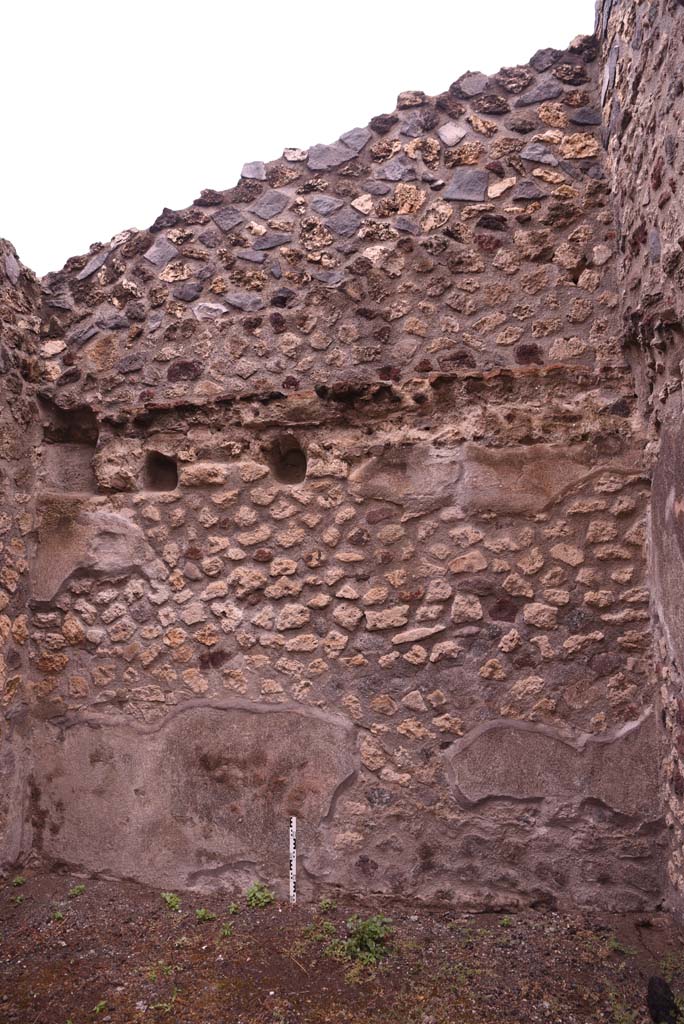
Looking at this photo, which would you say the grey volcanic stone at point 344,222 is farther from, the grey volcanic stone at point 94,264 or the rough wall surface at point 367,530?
the grey volcanic stone at point 94,264

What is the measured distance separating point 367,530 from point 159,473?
1.11 m

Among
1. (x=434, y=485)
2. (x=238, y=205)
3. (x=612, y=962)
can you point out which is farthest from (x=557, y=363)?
(x=612, y=962)

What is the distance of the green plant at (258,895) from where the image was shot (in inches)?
121

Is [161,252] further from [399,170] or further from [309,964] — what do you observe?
[309,964]

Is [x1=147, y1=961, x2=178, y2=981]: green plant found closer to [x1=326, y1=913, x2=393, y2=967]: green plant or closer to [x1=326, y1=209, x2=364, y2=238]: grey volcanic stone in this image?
[x1=326, y1=913, x2=393, y2=967]: green plant

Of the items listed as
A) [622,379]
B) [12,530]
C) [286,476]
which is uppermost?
[622,379]

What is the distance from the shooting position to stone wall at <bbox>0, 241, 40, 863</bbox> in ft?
10.9

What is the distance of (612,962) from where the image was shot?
2.53 metres

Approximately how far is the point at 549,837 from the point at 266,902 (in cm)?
120

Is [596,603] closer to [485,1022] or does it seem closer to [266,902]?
[485,1022]

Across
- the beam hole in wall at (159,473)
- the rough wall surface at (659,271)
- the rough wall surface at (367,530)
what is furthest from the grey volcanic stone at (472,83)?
the beam hole in wall at (159,473)

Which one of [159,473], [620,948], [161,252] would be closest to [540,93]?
[161,252]

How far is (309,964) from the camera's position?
103 inches

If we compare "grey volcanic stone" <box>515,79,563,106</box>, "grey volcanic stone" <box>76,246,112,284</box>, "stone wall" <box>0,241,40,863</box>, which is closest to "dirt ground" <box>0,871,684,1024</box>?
"stone wall" <box>0,241,40,863</box>
